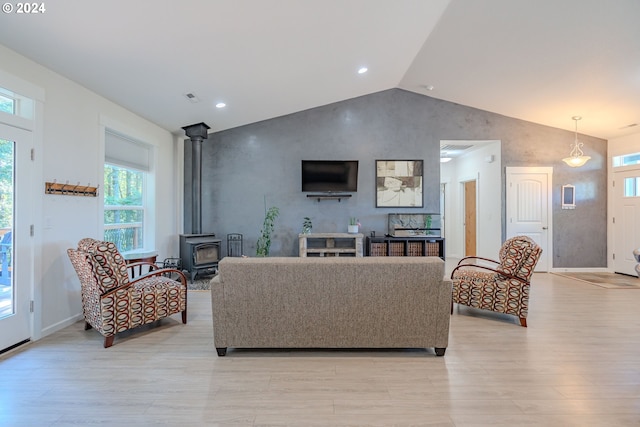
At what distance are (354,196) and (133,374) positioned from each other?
4.80 metres

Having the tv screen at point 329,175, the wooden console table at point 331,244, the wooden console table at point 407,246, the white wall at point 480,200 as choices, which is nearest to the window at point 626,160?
the white wall at point 480,200

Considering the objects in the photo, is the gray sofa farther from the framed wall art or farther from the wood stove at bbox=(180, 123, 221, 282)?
the framed wall art

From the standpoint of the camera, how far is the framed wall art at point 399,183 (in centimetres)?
632

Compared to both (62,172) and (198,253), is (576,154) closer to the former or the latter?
(198,253)

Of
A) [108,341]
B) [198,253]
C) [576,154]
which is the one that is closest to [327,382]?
[108,341]

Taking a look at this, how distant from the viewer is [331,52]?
423cm

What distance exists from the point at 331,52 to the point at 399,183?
9.95ft

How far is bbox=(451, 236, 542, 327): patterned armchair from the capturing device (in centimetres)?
335

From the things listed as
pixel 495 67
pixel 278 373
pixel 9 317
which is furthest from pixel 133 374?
pixel 495 67

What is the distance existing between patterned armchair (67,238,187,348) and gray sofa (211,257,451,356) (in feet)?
3.22

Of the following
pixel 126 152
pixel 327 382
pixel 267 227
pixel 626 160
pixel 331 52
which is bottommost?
pixel 327 382

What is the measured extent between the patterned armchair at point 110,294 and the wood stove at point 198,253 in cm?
207

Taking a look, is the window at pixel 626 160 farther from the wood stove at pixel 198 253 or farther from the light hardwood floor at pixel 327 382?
the wood stove at pixel 198 253

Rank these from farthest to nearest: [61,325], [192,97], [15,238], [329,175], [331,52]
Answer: [329,175]
[192,97]
[331,52]
[61,325]
[15,238]
